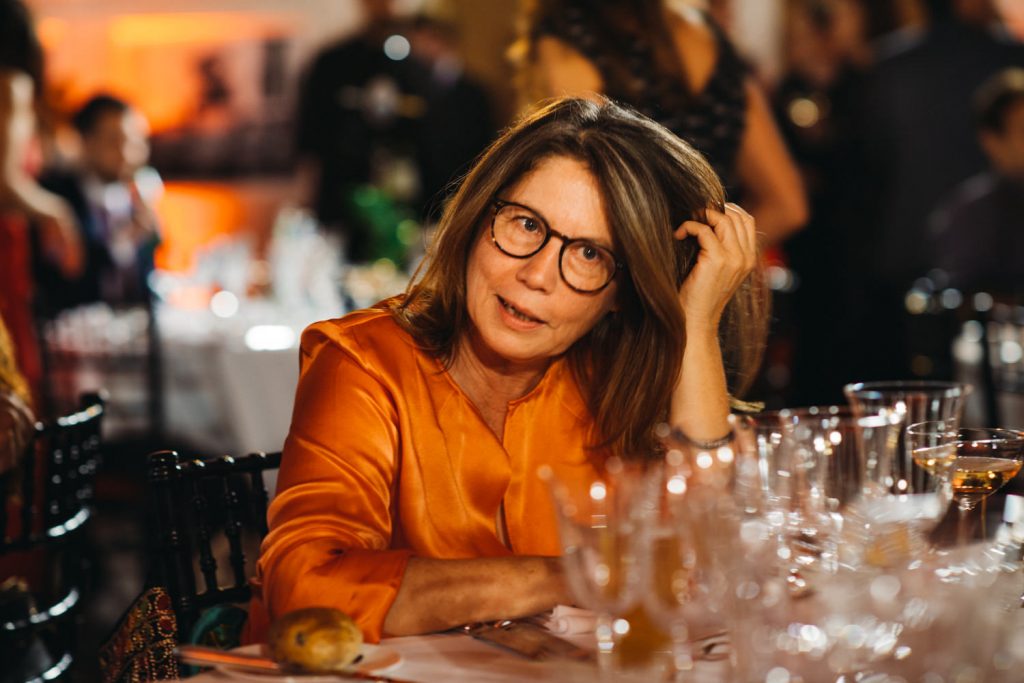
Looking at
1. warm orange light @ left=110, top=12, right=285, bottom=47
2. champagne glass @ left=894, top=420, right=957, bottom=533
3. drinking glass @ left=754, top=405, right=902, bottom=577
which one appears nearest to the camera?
drinking glass @ left=754, top=405, right=902, bottom=577

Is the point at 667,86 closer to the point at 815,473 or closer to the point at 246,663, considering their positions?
the point at 815,473

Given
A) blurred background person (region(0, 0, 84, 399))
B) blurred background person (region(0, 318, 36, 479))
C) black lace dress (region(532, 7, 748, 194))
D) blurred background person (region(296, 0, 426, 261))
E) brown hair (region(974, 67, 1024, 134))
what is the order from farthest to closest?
blurred background person (region(296, 0, 426, 261)) < brown hair (region(974, 67, 1024, 134)) < blurred background person (region(0, 0, 84, 399)) < black lace dress (region(532, 7, 748, 194)) < blurred background person (region(0, 318, 36, 479))

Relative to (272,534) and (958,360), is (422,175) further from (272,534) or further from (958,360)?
(272,534)

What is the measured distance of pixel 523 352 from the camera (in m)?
1.57

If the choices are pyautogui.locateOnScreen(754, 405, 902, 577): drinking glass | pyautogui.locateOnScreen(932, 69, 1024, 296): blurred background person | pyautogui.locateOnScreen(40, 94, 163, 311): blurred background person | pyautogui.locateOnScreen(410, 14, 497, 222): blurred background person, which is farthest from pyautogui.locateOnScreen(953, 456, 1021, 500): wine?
pyautogui.locateOnScreen(410, 14, 497, 222): blurred background person

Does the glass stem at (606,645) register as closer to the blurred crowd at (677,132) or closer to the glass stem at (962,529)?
the glass stem at (962,529)

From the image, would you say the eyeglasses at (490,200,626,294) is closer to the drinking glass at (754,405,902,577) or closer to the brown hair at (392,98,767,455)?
the brown hair at (392,98,767,455)

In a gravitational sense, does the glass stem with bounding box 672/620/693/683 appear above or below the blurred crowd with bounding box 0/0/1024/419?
below

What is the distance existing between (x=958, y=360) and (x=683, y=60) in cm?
170

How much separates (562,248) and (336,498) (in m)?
0.41

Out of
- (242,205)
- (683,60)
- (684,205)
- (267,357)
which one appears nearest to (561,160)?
(684,205)

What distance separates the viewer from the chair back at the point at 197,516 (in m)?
1.50

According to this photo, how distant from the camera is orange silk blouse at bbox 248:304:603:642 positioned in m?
1.38

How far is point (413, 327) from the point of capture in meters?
1.65
